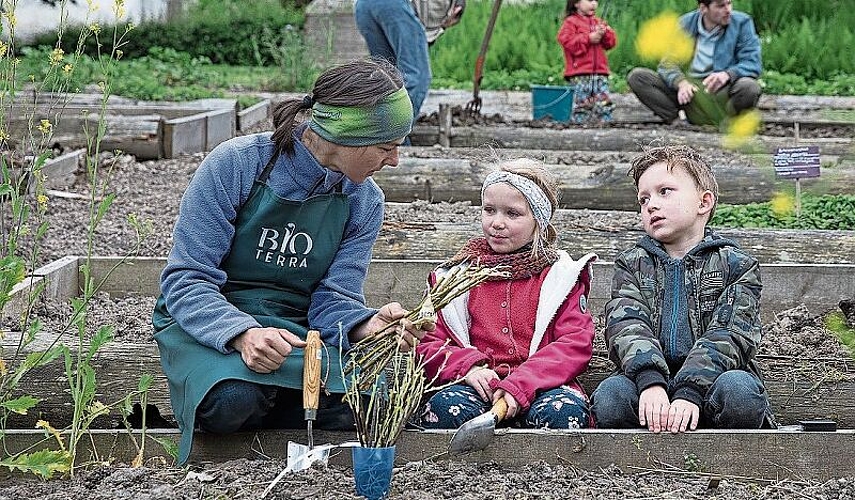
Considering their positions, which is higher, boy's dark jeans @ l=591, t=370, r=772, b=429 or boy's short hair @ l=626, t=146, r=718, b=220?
boy's short hair @ l=626, t=146, r=718, b=220

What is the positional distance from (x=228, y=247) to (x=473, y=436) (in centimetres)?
79

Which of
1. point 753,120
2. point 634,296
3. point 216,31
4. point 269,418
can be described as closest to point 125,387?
point 269,418

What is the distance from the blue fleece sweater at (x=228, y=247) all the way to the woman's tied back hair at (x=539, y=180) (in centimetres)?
50

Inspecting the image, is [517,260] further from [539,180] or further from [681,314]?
[681,314]

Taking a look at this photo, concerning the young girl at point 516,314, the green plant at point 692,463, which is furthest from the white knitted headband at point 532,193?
the green plant at point 692,463

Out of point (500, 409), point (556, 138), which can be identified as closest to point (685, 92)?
point (556, 138)

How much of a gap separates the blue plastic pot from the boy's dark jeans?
84cm

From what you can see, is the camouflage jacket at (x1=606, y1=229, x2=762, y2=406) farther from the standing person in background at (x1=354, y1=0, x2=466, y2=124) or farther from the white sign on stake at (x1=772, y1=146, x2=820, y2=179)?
the standing person in background at (x1=354, y1=0, x2=466, y2=124)

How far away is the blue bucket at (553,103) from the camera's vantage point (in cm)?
956

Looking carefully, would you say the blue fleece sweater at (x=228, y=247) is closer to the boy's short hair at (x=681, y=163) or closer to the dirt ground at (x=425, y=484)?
the dirt ground at (x=425, y=484)

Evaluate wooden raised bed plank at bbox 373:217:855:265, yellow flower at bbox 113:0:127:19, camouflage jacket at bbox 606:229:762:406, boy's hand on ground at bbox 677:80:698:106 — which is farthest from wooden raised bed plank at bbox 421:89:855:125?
yellow flower at bbox 113:0:127:19

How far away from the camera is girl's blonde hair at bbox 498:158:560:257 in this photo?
335 cm

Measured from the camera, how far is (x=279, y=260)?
10.0 ft

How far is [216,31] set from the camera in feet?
57.0
